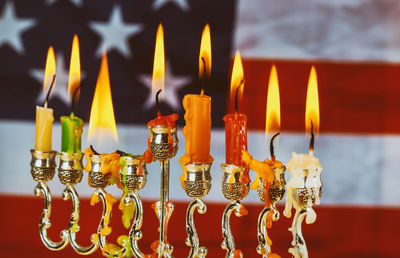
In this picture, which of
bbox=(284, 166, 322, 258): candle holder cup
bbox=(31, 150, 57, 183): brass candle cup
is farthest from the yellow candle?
bbox=(284, 166, 322, 258): candle holder cup

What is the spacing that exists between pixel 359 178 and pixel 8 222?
102cm

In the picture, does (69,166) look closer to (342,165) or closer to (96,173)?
(96,173)

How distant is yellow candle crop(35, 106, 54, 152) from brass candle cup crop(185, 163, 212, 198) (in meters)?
0.25

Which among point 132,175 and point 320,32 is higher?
point 320,32

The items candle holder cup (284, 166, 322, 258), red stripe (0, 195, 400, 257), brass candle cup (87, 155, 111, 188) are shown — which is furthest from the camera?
red stripe (0, 195, 400, 257)

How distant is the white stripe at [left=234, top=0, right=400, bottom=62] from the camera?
4.46 feet

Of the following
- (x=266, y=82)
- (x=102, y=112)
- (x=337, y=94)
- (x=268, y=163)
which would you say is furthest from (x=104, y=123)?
(x=337, y=94)

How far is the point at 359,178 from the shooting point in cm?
137

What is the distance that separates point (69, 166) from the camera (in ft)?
2.41

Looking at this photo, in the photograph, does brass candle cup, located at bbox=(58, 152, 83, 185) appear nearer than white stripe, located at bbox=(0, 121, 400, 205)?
Yes

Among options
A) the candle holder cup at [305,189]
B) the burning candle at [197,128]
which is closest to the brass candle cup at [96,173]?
the burning candle at [197,128]

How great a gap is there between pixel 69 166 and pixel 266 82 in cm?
77

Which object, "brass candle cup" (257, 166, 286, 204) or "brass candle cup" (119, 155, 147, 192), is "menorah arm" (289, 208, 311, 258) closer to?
"brass candle cup" (257, 166, 286, 204)

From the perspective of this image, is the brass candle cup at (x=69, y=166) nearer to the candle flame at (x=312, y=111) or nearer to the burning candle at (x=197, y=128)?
the burning candle at (x=197, y=128)
